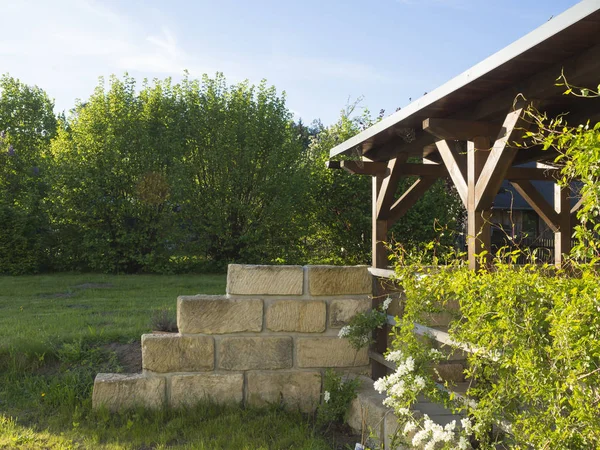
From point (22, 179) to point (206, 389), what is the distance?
43.5 feet

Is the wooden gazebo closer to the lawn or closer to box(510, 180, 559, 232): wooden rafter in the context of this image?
box(510, 180, 559, 232): wooden rafter

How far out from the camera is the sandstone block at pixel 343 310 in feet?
14.9

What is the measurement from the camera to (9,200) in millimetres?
14227

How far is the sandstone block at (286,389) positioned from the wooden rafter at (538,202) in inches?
117

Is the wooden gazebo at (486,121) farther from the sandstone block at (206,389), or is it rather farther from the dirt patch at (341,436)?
the sandstone block at (206,389)

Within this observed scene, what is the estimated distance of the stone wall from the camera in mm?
4410

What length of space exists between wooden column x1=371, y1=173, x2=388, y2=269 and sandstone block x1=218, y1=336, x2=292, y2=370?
137cm

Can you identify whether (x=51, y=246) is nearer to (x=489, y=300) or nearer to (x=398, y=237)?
(x=398, y=237)

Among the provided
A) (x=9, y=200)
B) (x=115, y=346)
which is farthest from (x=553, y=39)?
(x=9, y=200)

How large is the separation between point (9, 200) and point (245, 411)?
1215 centimetres

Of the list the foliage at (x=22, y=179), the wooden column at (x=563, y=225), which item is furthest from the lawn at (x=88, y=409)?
the foliage at (x=22, y=179)

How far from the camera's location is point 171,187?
13234 millimetres

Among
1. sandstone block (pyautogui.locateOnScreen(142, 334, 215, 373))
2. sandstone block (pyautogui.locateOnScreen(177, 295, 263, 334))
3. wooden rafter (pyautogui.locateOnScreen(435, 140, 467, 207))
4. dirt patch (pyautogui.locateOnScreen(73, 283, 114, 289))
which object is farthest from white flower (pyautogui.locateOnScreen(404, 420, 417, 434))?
dirt patch (pyautogui.locateOnScreen(73, 283, 114, 289))

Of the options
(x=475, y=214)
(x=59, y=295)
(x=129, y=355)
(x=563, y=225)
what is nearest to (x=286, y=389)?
(x=129, y=355)
